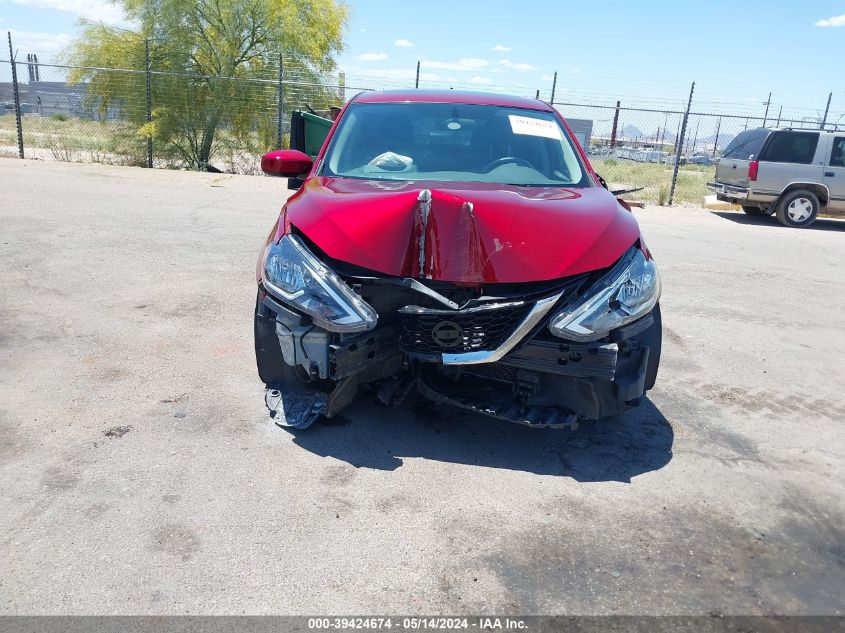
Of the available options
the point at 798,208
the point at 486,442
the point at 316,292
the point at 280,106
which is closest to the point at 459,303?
the point at 316,292

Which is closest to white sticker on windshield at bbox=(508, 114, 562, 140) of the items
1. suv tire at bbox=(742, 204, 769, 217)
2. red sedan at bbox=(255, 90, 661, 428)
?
red sedan at bbox=(255, 90, 661, 428)

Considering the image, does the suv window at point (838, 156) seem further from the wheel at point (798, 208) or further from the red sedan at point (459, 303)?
the red sedan at point (459, 303)

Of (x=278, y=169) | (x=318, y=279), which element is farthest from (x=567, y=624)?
(x=278, y=169)

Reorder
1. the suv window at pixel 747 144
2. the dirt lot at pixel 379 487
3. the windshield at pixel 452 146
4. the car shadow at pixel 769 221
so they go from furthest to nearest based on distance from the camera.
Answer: the car shadow at pixel 769 221 → the suv window at pixel 747 144 → the windshield at pixel 452 146 → the dirt lot at pixel 379 487

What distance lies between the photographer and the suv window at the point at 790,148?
13656mm

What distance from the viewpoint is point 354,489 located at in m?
3.15

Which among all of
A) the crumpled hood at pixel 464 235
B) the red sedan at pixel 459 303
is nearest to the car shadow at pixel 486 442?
the red sedan at pixel 459 303

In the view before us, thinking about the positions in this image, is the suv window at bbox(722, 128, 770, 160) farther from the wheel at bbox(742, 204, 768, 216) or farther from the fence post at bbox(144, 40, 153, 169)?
the fence post at bbox(144, 40, 153, 169)

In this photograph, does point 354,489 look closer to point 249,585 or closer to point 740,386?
point 249,585

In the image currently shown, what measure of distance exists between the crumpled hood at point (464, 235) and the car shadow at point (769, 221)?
12.2m

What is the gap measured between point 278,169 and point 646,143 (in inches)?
1357

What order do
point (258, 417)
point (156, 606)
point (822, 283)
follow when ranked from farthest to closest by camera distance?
point (822, 283) < point (258, 417) < point (156, 606)

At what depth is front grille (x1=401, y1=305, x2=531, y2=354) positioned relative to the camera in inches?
126

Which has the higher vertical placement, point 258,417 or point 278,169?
point 278,169
